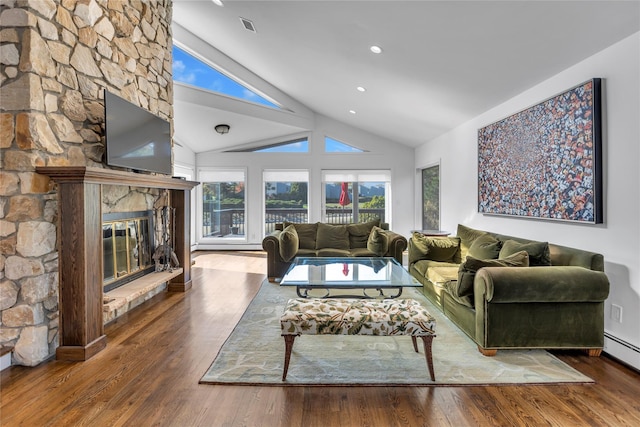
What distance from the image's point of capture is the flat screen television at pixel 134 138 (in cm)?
302

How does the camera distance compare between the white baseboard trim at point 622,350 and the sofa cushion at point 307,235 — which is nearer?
the white baseboard trim at point 622,350

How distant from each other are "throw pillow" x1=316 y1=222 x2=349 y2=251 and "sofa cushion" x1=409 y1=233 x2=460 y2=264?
1.32m

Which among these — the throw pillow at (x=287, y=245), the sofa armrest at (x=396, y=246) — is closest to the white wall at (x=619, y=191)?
the sofa armrest at (x=396, y=246)

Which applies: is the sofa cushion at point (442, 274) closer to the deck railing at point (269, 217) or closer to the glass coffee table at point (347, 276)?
the glass coffee table at point (347, 276)

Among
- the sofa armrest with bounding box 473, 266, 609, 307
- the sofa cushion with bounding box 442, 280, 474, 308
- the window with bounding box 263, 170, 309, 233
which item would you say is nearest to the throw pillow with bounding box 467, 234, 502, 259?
A: the sofa cushion with bounding box 442, 280, 474, 308

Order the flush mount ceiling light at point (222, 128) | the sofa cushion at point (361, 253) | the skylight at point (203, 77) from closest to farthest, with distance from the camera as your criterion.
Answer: the sofa cushion at point (361, 253), the skylight at point (203, 77), the flush mount ceiling light at point (222, 128)

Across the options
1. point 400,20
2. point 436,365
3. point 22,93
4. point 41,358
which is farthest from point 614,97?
Answer: point 41,358

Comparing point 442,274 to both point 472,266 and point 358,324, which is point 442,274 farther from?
point 358,324

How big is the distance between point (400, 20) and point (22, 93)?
303 cm

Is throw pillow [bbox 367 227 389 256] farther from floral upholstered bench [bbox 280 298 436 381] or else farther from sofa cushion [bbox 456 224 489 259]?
floral upholstered bench [bbox 280 298 436 381]

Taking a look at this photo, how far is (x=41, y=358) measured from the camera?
257 cm

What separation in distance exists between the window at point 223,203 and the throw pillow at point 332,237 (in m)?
3.18

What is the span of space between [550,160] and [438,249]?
166 cm

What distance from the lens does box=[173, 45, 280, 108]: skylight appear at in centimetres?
585
